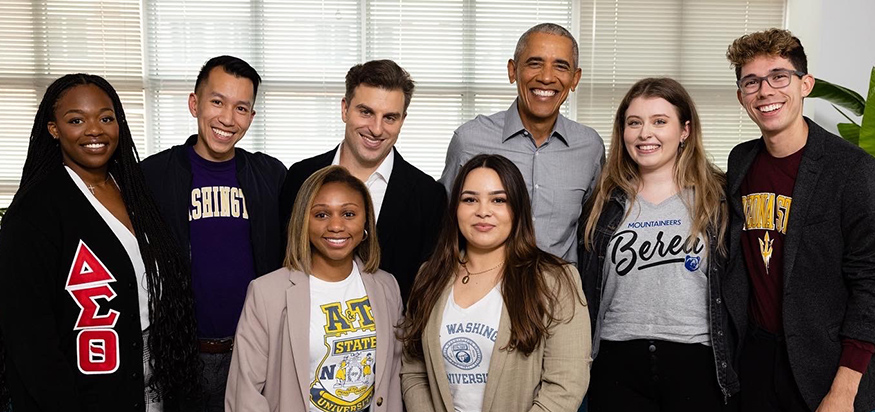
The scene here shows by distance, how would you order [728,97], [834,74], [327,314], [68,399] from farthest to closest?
[728,97], [834,74], [327,314], [68,399]

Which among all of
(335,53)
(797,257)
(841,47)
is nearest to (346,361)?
(797,257)

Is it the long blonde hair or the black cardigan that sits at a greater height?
the long blonde hair

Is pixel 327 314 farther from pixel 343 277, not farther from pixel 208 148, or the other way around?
pixel 208 148

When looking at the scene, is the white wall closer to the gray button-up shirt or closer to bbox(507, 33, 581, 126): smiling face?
the gray button-up shirt

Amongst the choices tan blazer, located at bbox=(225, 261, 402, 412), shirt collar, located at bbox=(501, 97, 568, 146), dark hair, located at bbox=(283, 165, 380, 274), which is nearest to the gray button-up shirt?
shirt collar, located at bbox=(501, 97, 568, 146)

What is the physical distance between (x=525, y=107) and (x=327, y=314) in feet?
3.85

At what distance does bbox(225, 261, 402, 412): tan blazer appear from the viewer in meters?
2.08

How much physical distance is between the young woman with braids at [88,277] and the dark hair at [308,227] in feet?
1.21

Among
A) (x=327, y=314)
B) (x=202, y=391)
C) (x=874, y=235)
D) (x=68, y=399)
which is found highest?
(x=874, y=235)

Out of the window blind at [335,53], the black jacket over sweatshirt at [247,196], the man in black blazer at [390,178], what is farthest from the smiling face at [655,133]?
the window blind at [335,53]

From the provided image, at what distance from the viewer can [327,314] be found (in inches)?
85.4

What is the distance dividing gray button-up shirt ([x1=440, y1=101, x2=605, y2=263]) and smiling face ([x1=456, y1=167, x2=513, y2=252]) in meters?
0.53

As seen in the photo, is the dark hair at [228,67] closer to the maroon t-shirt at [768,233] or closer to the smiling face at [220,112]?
the smiling face at [220,112]

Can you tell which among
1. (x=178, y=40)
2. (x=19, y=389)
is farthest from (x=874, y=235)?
(x=178, y=40)
